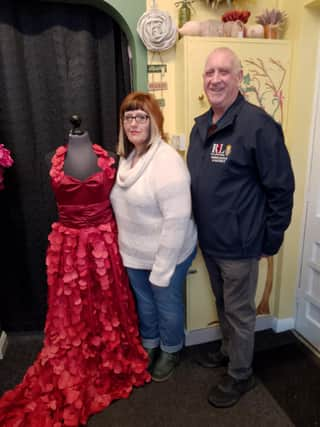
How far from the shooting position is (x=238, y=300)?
1.47 metres

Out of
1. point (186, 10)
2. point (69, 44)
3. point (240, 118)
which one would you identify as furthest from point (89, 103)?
point (240, 118)

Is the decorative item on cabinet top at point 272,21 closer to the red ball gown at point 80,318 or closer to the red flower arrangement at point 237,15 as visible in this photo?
the red flower arrangement at point 237,15

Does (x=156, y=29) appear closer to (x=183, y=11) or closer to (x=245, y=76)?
(x=183, y=11)

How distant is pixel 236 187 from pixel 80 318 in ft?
3.15

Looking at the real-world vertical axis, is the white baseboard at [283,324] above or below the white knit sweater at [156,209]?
below

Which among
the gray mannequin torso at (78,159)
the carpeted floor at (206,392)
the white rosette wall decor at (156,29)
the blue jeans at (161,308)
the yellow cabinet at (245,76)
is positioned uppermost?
the white rosette wall decor at (156,29)

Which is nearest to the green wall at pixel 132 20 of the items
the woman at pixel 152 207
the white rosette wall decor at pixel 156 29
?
the white rosette wall decor at pixel 156 29

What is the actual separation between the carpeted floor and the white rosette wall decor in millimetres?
1759

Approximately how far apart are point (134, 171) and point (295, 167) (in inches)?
39.3

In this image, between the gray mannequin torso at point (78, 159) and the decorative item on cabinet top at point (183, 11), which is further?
the decorative item on cabinet top at point (183, 11)

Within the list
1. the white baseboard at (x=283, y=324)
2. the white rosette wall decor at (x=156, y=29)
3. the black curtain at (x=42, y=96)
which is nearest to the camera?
the white rosette wall decor at (x=156, y=29)

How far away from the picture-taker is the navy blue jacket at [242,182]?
1284 millimetres

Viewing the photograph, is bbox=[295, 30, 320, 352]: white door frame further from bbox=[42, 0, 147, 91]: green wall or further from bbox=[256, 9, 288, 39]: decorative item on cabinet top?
bbox=[42, 0, 147, 91]: green wall

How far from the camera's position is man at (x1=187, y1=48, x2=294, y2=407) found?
129cm
